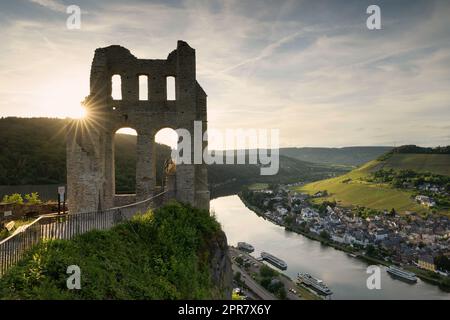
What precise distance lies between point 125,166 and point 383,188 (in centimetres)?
8730

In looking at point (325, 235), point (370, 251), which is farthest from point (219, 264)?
point (325, 235)

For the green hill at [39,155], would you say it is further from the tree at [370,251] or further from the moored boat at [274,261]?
the tree at [370,251]

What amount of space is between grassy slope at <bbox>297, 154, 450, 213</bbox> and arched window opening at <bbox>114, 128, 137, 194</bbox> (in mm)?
66034

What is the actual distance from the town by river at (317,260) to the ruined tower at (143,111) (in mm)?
13214

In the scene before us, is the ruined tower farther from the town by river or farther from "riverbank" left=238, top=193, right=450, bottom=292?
"riverbank" left=238, top=193, right=450, bottom=292

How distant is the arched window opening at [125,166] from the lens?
31.2 m

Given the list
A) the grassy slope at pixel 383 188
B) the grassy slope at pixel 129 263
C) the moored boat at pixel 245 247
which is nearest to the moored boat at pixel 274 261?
the moored boat at pixel 245 247

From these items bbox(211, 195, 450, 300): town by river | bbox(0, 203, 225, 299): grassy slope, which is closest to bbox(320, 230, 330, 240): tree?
bbox(211, 195, 450, 300): town by river

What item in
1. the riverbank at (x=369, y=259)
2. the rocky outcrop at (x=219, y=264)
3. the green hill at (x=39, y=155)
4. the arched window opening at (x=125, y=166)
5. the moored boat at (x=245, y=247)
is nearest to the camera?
the rocky outcrop at (x=219, y=264)

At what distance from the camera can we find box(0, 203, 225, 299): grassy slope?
5.66 m

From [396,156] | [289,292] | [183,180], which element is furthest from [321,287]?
[396,156]

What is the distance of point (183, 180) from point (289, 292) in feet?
101

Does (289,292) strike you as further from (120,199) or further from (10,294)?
(10,294)

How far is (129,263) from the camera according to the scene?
25.4 feet
